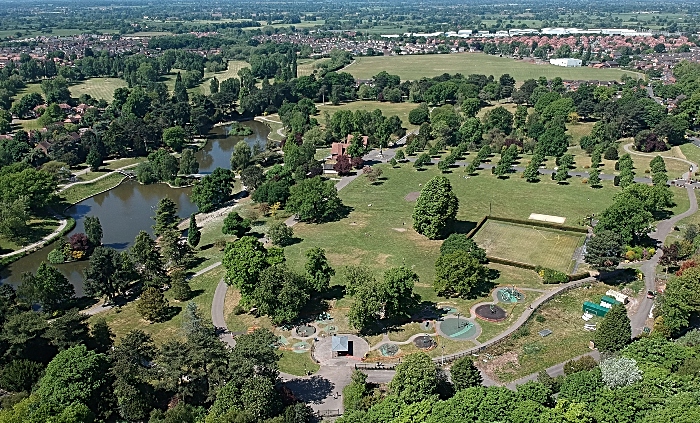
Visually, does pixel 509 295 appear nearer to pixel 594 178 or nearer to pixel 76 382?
pixel 76 382

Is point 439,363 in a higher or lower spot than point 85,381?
lower

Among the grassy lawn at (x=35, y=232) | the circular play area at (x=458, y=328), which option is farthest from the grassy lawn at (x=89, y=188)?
the circular play area at (x=458, y=328)

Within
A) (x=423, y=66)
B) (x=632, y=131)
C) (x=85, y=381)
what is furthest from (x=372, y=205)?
(x=423, y=66)

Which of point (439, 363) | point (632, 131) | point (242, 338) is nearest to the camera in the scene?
point (242, 338)

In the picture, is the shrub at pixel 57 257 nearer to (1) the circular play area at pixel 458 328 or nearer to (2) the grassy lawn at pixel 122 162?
(2) the grassy lawn at pixel 122 162

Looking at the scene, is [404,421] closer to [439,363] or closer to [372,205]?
[439,363]

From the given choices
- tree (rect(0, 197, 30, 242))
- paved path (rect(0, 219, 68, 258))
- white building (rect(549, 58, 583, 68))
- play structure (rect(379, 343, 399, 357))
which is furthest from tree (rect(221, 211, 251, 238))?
white building (rect(549, 58, 583, 68))

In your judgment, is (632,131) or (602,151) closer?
(602,151)
